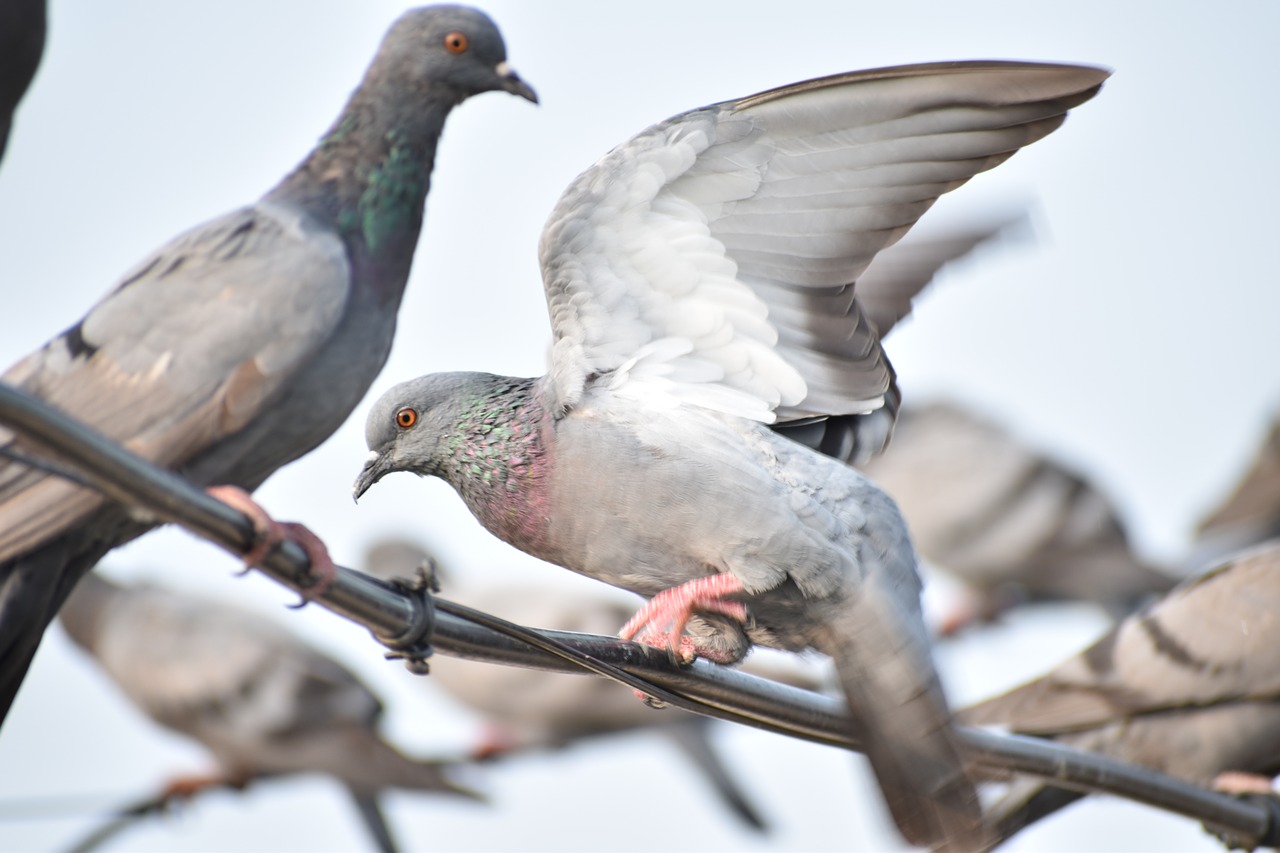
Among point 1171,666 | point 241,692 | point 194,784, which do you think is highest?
point 1171,666

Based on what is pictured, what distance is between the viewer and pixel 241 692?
10.4 meters

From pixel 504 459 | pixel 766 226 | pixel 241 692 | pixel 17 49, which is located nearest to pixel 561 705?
pixel 241 692

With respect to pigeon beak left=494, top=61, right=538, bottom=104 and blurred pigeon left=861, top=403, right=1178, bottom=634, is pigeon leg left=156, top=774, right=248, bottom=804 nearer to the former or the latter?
blurred pigeon left=861, top=403, right=1178, bottom=634

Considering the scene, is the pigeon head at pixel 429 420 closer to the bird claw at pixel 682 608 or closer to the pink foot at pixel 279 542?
the bird claw at pixel 682 608

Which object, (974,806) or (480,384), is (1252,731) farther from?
(480,384)

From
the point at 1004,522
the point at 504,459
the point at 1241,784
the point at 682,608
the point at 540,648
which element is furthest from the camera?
the point at 1004,522

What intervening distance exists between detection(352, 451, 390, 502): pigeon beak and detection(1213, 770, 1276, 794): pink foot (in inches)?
188

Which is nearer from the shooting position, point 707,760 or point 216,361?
point 216,361

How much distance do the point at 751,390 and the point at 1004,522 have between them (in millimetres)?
10143

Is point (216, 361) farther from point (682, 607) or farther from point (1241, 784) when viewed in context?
point (1241, 784)

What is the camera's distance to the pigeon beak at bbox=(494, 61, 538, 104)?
205 inches

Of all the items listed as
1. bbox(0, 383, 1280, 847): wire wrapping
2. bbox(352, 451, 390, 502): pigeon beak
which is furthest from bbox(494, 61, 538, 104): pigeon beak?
bbox(0, 383, 1280, 847): wire wrapping

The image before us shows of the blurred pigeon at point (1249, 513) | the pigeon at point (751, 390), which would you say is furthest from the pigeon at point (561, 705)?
the pigeon at point (751, 390)

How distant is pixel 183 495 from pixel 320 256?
1.93m
